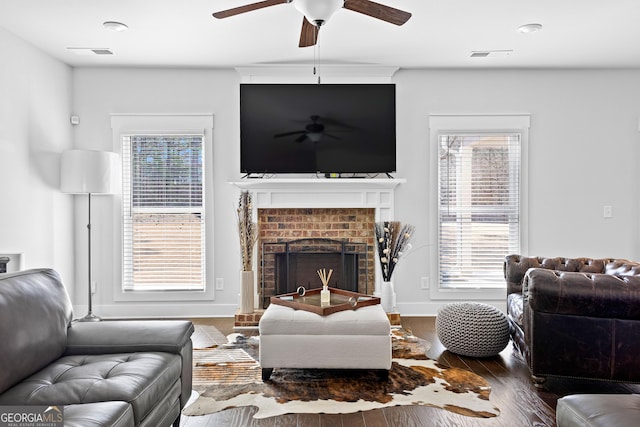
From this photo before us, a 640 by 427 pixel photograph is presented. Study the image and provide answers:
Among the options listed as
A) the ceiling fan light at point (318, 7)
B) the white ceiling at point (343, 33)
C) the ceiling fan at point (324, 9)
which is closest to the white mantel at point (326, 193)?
the white ceiling at point (343, 33)

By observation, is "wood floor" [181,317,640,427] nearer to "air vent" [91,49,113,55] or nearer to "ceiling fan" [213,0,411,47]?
"ceiling fan" [213,0,411,47]

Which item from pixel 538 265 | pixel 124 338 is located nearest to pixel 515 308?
pixel 538 265

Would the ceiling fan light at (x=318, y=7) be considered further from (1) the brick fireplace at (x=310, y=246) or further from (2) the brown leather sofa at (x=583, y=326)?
(1) the brick fireplace at (x=310, y=246)

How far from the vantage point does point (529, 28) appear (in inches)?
146

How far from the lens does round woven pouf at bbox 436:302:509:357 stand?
135 inches

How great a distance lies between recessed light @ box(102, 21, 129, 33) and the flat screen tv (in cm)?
122

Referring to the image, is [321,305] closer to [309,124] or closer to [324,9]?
[324,9]

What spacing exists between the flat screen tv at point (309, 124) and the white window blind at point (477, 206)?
748mm

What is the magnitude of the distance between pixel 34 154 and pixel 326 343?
123 inches

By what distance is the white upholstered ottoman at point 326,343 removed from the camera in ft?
9.53

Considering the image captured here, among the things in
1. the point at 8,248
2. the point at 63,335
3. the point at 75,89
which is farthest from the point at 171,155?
the point at 63,335

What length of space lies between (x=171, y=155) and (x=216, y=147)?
18.5 inches

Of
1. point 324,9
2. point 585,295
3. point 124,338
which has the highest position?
point 324,9

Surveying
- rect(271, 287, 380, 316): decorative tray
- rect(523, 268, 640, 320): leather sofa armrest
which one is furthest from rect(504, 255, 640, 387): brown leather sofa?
rect(271, 287, 380, 316): decorative tray
